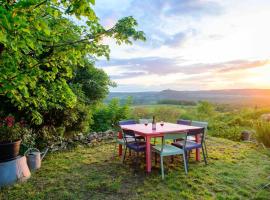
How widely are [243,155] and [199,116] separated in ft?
15.5

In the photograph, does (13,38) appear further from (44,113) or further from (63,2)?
(44,113)

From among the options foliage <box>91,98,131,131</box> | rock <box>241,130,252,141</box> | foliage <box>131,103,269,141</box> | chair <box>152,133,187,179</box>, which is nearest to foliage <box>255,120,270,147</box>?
rock <box>241,130,252,141</box>

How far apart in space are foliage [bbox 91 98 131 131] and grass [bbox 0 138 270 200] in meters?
2.65

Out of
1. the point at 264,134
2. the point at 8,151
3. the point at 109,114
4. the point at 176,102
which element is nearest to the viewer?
the point at 8,151

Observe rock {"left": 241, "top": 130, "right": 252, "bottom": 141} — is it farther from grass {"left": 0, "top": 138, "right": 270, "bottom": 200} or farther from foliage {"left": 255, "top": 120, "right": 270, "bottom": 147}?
grass {"left": 0, "top": 138, "right": 270, "bottom": 200}

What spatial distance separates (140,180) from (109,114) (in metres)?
4.60

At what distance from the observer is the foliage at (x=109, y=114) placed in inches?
321

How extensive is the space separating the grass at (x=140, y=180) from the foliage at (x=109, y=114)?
2.65 metres

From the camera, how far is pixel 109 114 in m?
8.30

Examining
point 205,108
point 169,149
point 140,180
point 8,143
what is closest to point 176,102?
point 205,108

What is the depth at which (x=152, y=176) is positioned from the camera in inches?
160

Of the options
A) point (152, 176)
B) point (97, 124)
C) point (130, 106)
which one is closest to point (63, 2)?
point (152, 176)

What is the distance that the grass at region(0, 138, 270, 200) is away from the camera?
3.38 metres

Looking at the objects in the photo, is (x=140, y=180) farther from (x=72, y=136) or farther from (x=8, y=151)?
(x=72, y=136)
